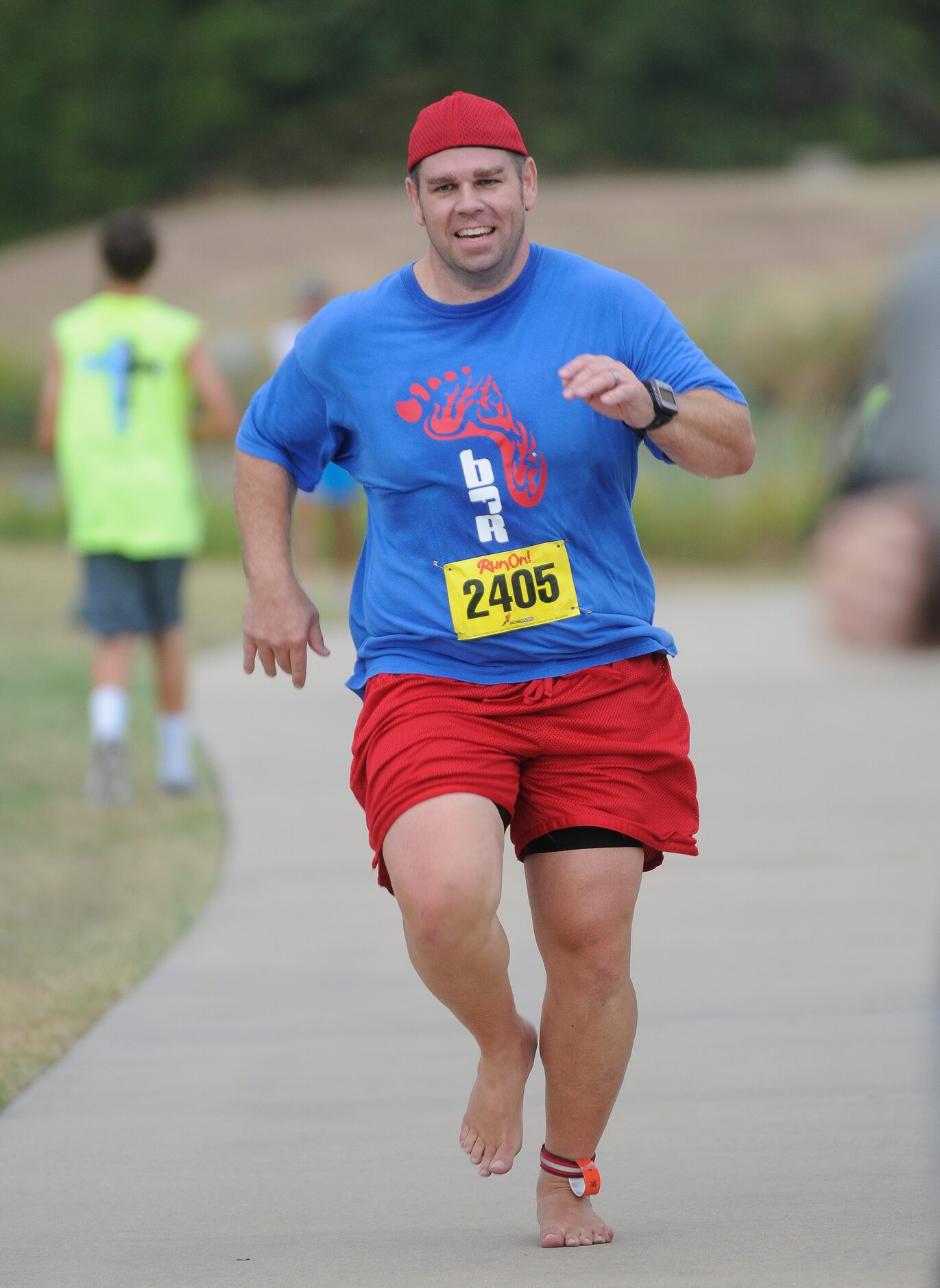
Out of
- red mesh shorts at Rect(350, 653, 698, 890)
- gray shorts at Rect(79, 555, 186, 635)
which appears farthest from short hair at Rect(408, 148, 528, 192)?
gray shorts at Rect(79, 555, 186, 635)

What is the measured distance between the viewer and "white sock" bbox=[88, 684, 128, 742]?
740 cm

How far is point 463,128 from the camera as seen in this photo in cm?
350

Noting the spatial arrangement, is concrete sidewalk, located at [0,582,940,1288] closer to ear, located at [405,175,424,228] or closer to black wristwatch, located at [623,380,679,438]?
black wristwatch, located at [623,380,679,438]

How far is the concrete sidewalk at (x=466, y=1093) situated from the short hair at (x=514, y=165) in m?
1.45

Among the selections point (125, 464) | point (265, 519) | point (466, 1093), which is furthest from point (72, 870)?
point (265, 519)

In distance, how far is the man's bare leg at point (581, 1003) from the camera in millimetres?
3375

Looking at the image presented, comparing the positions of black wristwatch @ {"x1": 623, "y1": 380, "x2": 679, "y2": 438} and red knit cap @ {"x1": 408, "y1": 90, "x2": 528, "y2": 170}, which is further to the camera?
red knit cap @ {"x1": 408, "y1": 90, "x2": 528, "y2": 170}

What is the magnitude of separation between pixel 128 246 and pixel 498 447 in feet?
13.5

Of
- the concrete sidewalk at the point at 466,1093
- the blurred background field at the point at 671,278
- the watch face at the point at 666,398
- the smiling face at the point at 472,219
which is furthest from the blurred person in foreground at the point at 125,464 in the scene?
the blurred background field at the point at 671,278

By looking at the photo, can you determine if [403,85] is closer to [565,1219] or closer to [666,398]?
[666,398]

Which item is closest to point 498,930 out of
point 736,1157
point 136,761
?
point 736,1157

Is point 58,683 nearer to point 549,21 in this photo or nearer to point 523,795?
point 523,795

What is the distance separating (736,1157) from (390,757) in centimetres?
117

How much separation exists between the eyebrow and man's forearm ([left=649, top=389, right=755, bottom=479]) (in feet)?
1.69
